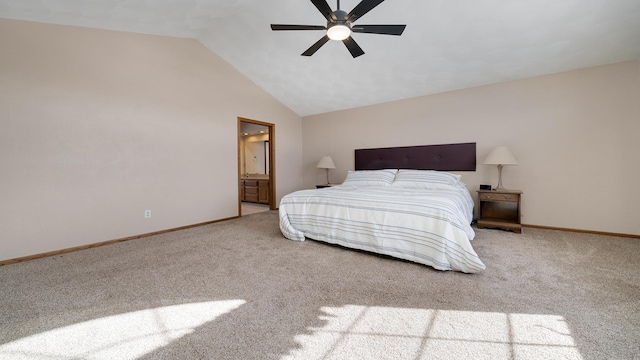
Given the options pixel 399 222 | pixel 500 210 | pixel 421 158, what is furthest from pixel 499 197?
pixel 399 222

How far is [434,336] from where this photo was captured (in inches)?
54.1

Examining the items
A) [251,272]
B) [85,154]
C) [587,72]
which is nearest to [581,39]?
[587,72]

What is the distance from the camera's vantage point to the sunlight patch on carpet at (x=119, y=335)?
1.27m

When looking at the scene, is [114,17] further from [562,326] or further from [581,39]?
[581,39]

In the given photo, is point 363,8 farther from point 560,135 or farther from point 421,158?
point 560,135

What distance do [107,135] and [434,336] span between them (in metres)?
4.01

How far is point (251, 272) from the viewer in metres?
2.23

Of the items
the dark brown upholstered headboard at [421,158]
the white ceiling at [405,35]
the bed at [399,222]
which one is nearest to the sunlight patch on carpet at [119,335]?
the bed at [399,222]

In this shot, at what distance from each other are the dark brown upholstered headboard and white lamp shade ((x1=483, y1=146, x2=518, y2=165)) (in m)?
0.48

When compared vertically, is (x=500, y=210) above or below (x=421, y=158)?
below

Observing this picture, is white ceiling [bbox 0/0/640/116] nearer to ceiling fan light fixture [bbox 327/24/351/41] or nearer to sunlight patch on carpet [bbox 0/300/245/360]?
ceiling fan light fixture [bbox 327/24/351/41]

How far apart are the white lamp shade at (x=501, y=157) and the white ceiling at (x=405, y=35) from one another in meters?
1.12

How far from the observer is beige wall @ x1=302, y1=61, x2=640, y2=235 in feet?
10.3

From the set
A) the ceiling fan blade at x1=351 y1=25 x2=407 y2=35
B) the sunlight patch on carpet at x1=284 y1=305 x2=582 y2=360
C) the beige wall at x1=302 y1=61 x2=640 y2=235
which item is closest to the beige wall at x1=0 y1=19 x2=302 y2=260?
the ceiling fan blade at x1=351 y1=25 x2=407 y2=35
